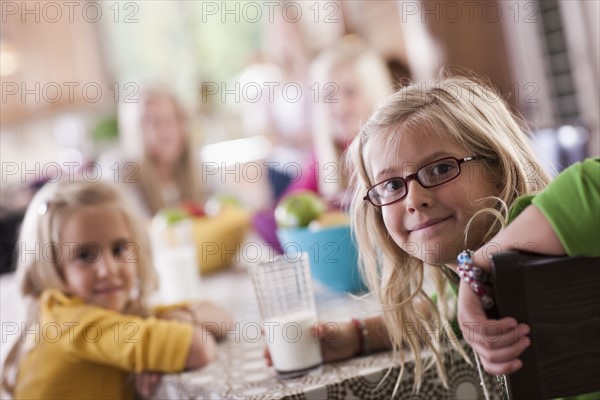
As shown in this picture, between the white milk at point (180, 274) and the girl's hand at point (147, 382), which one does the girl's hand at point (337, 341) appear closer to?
the girl's hand at point (147, 382)

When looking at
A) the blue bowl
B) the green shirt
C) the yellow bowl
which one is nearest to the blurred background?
the yellow bowl

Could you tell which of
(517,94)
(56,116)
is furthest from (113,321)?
(56,116)

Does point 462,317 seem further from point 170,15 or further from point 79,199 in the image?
point 170,15

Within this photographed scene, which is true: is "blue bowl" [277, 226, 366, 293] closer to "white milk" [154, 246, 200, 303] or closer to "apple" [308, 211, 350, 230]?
"apple" [308, 211, 350, 230]

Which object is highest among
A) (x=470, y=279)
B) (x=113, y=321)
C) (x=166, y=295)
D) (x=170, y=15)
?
(x=170, y=15)

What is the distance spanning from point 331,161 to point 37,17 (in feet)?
14.2

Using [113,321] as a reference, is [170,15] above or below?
above

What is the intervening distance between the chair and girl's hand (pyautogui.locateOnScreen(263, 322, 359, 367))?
0.44 m

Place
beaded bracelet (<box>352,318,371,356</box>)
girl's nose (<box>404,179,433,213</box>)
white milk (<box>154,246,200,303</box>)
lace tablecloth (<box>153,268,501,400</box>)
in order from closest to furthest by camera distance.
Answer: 1. girl's nose (<box>404,179,433,213</box>)
2. lace tablecloth (<box>153,268,501,400</box>)
3. beaded bracelet (<box>352,318,371,356</box>)
4. white milk (<box>154,246,200,303</box>)

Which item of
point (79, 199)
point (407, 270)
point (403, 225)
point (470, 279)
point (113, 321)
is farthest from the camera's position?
point (79, 199)

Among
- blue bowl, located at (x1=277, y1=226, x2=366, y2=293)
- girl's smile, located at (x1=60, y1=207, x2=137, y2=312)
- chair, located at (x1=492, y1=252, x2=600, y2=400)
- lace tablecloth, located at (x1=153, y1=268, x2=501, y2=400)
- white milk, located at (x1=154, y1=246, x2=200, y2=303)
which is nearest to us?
chair, located at (x1=492, y1=252, x2=600, y2=400)

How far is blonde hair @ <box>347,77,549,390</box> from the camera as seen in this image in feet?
2.75

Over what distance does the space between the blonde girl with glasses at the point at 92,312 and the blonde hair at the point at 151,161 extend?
4.28 feet

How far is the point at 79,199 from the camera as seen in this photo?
1.29 meters
